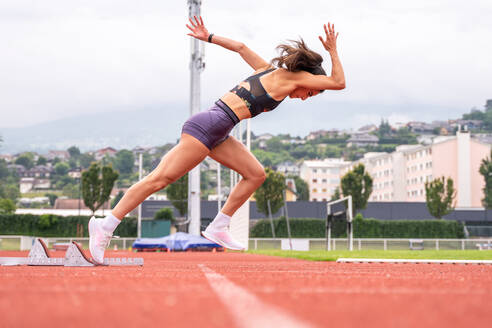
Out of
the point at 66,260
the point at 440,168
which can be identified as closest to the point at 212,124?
the point at 66,260

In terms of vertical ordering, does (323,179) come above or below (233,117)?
above

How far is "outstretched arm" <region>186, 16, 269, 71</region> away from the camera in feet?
18.2

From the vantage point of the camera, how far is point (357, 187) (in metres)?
55.0

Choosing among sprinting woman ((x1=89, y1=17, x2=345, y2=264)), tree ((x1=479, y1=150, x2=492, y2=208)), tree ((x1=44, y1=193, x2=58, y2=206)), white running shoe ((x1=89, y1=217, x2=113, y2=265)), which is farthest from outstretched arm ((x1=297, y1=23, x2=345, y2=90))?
tree ((x1=44, y1=193, x2=58, y2=206))

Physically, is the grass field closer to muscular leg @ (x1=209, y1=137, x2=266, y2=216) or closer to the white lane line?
muscular leg @ (x1=209, y1=137, x2=266, y2=216)

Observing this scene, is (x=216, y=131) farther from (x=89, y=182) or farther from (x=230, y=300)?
(x=89, y=182)

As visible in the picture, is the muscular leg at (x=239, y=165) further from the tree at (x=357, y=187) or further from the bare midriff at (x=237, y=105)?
the tree at (x=357, y=187)

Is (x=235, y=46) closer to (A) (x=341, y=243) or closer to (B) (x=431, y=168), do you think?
(A) (x=341, y=243)

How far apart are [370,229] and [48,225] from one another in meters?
22.0

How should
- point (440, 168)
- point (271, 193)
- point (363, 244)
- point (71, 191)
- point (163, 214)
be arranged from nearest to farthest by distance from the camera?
point (363, 244)
point (163, 214)
point (271, 193)
point (440, 168)
point (71, 191)

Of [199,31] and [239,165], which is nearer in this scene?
[239,165]

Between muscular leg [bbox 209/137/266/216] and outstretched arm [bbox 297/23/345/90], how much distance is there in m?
0.75

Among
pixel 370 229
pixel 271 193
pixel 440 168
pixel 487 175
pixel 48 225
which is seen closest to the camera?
pixel 48 225

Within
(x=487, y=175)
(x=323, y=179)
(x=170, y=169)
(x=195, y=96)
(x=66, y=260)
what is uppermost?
(x=323, y=179)
